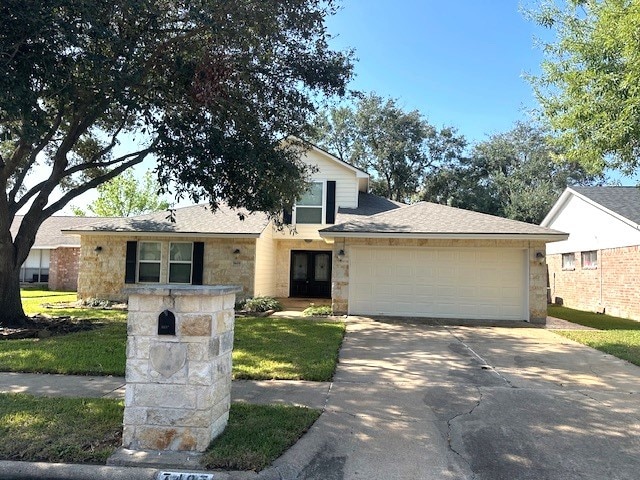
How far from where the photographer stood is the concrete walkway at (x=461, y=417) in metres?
3.85

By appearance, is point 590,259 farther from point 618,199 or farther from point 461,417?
point 461,417

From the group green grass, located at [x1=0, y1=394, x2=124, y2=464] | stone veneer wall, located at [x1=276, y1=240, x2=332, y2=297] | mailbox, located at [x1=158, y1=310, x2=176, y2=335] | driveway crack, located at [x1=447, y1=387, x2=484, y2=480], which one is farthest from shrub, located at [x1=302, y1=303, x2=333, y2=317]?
mailbox, located at [x1=158, y1=310, x2=176, y2=335]

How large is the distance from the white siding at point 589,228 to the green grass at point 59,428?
1610 cm

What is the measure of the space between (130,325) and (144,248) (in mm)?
13594

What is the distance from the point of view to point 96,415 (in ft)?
15.8

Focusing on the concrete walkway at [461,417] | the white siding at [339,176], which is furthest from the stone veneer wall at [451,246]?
the white siding at [339,176]

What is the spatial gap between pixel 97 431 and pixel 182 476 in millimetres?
1320

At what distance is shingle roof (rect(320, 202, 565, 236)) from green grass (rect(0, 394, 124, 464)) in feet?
29.9

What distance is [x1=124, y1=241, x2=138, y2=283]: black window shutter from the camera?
16547 mm

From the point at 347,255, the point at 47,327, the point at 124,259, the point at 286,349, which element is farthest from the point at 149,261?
the point at 286,349

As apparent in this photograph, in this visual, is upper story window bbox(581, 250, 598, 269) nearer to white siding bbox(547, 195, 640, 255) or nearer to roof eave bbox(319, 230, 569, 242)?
white siding bbox(547, 195, 640, 255)

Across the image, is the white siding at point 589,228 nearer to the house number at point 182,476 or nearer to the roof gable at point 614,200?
the roof gable at point 614,200

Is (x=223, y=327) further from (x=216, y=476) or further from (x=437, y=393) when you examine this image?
(x=437, y=393)

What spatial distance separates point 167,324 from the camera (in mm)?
4016
